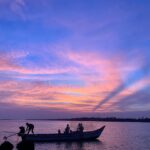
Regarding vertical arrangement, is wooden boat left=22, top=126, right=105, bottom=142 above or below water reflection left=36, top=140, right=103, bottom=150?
above

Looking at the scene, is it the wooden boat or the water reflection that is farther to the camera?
the wooden boat

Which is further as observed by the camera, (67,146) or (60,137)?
(60,137)

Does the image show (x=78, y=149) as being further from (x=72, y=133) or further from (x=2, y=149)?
(x=2, y=149)

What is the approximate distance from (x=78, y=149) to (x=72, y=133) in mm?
7966

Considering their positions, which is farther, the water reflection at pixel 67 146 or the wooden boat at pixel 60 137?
the wooden boat at pixel 60 137

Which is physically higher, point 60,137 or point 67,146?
point 60,137

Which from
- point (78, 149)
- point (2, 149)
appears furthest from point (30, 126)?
point (2, 149)

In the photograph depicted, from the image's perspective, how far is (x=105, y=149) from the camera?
145 ft

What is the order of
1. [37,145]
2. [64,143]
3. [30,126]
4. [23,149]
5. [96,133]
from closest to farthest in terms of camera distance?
[23,149] → [30,126] → [37,145] → [64,143] → [96,133]

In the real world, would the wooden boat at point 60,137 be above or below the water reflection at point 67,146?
above

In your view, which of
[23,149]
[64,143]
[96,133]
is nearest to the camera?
[23,149]

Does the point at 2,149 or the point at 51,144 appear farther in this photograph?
the point at 51,144

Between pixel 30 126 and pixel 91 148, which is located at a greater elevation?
pixel 30 126

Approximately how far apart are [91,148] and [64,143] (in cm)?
644
